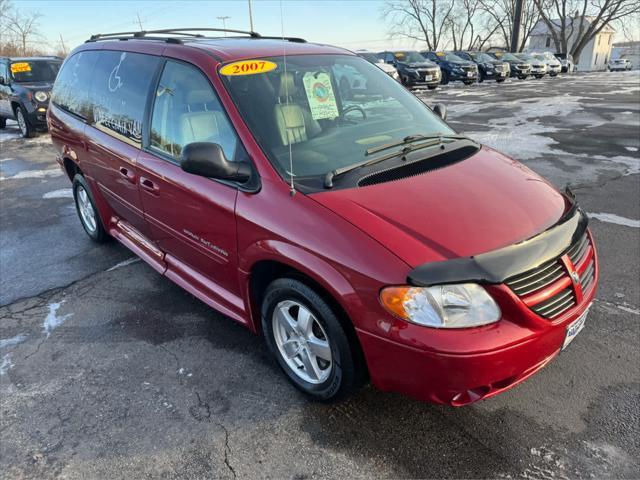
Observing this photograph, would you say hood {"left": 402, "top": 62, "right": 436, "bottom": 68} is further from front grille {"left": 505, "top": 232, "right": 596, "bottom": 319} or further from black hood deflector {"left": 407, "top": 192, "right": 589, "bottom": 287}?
black hood deflector {"left": 407, "top": 192, "right": 589, "bottom": 287}

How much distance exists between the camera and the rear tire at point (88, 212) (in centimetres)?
457

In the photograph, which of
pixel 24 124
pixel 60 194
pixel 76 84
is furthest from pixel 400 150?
pixel 24 124

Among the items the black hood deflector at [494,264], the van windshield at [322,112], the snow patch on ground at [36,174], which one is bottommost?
the snow patch on ground at [36,174]

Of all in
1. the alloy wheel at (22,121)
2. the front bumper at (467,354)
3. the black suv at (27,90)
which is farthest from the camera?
the alloy wheel at (22,121)

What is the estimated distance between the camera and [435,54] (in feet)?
90.3

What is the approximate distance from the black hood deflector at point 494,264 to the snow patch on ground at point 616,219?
131 inches

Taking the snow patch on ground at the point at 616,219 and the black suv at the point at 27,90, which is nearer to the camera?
the snow patch on ground at the point at 616,219

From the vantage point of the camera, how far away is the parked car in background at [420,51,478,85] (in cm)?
2511

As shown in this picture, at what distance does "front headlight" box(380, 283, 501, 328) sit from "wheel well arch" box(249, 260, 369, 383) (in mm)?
344

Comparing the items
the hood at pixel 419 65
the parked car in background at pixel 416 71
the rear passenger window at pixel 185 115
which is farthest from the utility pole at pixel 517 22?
the rear passenger window at pixel 185 115

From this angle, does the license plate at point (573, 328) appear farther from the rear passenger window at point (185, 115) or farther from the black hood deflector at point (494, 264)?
the rear passenger window at point (185, 115)

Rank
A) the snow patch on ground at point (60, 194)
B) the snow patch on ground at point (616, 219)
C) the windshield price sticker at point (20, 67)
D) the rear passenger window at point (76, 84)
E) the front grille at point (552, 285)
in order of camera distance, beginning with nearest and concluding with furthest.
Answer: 1. the front grille at point (552, 285)
2. the rear passenger window at point (76, 84)
3. the snow patch on ground at point (616, 219)
4. the snow patch on ground at point (60, 194)
5. the windshield price sticker at point (20, 67)

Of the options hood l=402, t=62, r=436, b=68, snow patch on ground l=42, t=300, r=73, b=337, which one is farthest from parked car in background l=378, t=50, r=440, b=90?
snow patch on ground l=42, t=300, r=73, b=337

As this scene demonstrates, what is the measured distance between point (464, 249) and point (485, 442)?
99 centimetres
